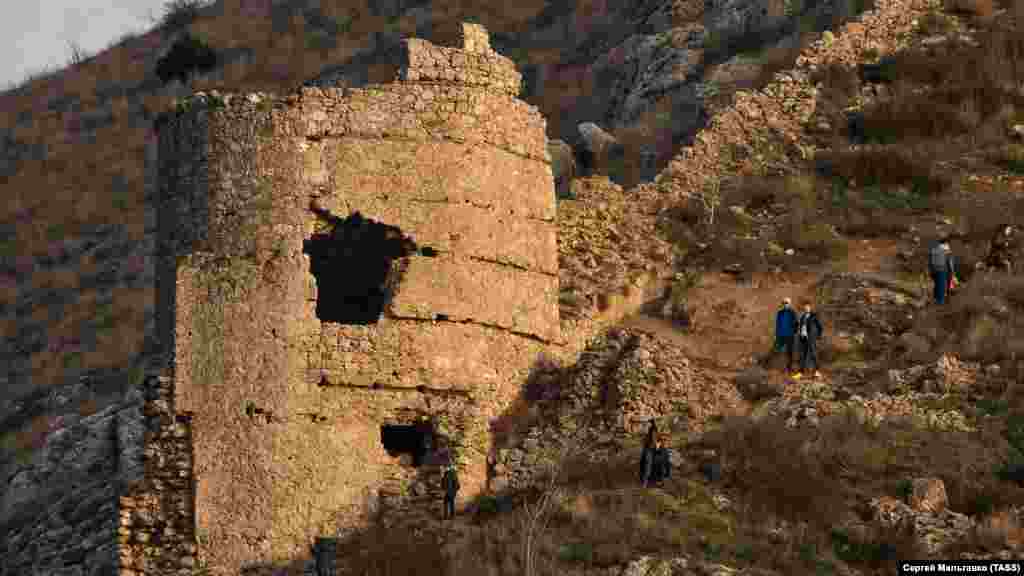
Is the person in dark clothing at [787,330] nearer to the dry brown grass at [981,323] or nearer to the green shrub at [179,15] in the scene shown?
the dry brown grass at [981,323]

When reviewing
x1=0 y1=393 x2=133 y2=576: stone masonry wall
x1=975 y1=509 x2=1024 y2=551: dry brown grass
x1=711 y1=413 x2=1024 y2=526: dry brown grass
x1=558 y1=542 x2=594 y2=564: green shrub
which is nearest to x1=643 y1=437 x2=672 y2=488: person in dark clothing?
x1=711 y1=413 x2=1024 y2=526: dry brown grass

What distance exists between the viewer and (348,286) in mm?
26656

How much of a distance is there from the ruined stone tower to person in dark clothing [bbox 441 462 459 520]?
0.31 m

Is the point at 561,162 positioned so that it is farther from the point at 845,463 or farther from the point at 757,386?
the point at 845,463

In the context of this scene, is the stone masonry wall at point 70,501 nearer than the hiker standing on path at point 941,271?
Yes

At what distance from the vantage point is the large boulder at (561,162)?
3225cm

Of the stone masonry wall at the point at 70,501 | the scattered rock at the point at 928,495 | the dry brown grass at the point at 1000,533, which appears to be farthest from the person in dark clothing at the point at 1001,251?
the stone masonry wall at the point at 70,501

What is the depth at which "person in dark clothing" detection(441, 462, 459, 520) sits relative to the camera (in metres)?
24.3

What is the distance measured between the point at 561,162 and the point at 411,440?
797 cm

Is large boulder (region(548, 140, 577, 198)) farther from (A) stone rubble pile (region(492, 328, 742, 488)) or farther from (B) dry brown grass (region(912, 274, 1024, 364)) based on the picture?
(A) stone rubble pile (region(492, 328, 742, 488))

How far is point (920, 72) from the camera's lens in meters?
34.6

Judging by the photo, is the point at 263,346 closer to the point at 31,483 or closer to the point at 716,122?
the point at 31,483

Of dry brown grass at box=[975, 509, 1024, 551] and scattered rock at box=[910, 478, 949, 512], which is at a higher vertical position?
scattered rock at box=[910, 478, 949, 512]

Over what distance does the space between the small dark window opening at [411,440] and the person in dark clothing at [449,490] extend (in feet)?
1.77
